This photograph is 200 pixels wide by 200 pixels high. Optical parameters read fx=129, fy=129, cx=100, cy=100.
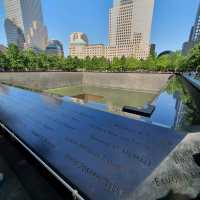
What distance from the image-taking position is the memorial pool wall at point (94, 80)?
1552 cm

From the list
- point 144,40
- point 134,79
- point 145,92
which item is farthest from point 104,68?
point 144,40

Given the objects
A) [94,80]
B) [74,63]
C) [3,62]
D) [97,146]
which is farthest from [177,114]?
[74,63]

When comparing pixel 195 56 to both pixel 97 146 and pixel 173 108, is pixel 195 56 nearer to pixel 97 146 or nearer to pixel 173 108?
pixel 173 108

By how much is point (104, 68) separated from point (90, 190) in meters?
30.9

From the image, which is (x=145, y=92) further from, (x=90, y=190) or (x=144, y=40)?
(x=144, y=40)

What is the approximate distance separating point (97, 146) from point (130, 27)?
64.8 meters

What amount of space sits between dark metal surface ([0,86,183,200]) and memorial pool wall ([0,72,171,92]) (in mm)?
15062

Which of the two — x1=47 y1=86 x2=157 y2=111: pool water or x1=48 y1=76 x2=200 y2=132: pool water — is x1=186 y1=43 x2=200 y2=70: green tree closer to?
x1=47 y1=86 x2=157 y2=111: pool water

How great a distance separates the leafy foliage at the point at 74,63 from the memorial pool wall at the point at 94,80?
4.65 metres

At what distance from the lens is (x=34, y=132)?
160 cm

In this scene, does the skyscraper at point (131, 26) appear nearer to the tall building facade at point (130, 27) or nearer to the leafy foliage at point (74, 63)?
the tall building facade at point (130, 27)

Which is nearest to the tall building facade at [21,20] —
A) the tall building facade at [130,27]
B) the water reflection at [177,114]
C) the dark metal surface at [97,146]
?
the tall building facade at [130,27]

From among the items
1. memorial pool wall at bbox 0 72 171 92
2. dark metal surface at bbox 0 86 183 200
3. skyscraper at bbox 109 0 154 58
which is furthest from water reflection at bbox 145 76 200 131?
skyscraper at bbox 109 0 154 58

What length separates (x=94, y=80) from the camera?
22.5 meters
